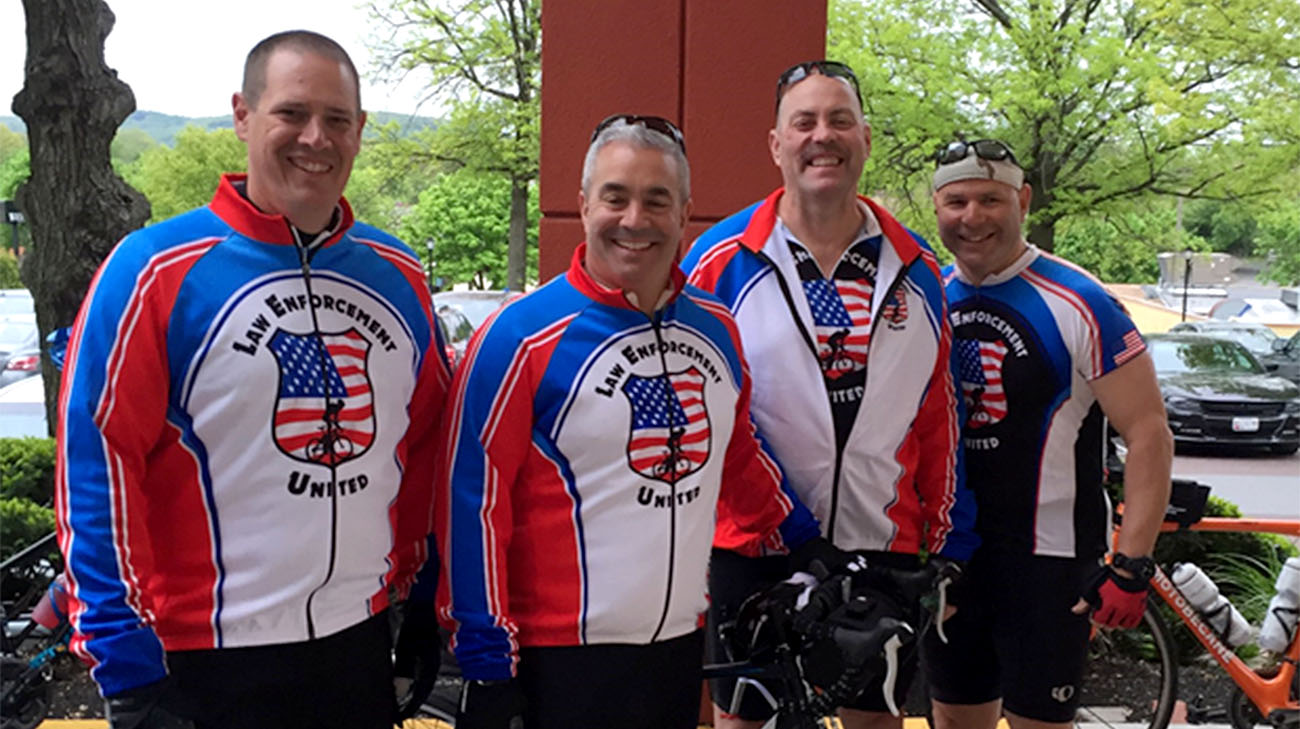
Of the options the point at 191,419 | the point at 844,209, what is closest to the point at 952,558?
the point at 844,209

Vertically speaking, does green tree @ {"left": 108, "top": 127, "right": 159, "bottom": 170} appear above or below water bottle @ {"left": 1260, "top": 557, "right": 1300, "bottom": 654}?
above

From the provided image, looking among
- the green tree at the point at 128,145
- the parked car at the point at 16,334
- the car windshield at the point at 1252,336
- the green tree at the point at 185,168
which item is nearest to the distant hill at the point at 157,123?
the green tree at the point at 128,145

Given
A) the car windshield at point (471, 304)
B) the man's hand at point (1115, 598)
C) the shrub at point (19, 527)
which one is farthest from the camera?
the car windshield at point (471, 304)

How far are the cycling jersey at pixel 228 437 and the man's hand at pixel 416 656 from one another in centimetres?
15

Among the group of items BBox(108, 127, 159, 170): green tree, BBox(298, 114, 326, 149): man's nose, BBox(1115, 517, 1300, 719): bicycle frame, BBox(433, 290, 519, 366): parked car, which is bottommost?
BBox(1115, 517, 1300, 719): bicycle frame

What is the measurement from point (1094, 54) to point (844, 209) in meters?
9.78

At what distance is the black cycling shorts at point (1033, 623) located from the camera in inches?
95.4

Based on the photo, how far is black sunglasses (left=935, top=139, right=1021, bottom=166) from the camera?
2.36 metres

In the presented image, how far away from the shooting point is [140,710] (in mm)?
1468

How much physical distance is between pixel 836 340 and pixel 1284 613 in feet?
7.30

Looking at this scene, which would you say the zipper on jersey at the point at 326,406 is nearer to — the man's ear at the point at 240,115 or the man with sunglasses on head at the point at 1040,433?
the man's ear at the point at 240,115

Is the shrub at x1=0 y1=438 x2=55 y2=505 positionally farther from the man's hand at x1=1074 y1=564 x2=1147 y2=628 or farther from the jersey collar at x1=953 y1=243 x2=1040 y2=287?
the man's hand at x1=1074 y1=564 x2=1147 y2=628

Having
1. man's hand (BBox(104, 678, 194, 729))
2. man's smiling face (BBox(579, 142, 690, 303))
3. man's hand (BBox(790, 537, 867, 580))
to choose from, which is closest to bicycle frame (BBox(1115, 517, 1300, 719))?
man's hand (BBox(790, 537, 867, 580))

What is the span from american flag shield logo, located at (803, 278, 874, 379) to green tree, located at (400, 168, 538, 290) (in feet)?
46.0
